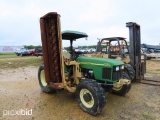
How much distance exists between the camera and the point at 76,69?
5559 millimetres

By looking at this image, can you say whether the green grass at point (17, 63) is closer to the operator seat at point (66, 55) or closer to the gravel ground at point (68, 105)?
the gravel ground at point (68, 105)

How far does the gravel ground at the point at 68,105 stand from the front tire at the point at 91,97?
185 millimetres

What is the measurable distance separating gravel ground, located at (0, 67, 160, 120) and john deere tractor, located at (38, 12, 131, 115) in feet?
1.36

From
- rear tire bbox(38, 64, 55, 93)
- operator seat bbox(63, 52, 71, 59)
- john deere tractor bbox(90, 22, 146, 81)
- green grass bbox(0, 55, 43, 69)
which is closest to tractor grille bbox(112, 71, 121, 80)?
operator seat bbox(63, 52, 71, 59)

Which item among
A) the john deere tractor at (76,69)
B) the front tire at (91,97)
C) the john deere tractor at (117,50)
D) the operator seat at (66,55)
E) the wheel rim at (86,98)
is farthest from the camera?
the john deere tractor at (117,50)

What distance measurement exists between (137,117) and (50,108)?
7.86 feet

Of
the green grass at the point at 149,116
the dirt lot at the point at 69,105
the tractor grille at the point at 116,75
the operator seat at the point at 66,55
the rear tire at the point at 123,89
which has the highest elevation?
the operator seat at the point at 66,55

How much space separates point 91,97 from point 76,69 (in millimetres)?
1096

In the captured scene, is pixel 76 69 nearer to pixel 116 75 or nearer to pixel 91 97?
pixel 91 97

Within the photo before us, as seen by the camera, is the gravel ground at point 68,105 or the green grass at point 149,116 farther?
the gravel ground at point 68,105

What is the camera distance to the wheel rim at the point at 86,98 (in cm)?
484

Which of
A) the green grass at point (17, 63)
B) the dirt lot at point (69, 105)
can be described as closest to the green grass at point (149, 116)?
the dirt lot at point (69, 105)

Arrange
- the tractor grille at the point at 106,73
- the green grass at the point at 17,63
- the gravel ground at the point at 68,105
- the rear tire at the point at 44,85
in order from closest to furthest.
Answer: the gravel ground at the point at 68,105 < the tractor grille at the point at 106,73 < the rear tire at the point at 44,85 < the green grass at the point at 17,63

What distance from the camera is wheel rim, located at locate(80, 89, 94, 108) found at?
4.84 m
